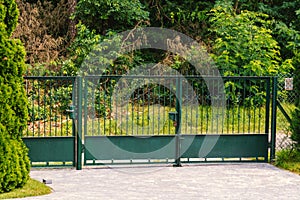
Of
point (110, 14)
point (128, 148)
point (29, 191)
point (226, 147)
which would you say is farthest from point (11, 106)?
point (110, 14)

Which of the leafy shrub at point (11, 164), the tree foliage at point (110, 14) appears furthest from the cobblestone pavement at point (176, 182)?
the tree foliage at point (110, 14)

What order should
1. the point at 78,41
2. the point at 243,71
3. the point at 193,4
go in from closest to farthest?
the point at 243,71
the point at 78,41
the point at 193,4

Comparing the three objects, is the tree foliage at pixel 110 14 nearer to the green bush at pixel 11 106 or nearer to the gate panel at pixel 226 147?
the gate panel at pixel 226 147

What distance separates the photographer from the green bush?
7.54 m

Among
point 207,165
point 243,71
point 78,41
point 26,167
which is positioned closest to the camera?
point 26,167

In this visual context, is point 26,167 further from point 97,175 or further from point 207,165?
point 207,165

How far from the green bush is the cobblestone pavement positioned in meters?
0.52

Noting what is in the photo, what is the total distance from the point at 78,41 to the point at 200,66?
3.60 metres

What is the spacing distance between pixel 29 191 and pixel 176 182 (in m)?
2.23

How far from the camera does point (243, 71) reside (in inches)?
616

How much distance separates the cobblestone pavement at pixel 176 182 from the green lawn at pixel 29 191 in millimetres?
156

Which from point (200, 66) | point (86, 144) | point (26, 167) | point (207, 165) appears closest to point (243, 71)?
point (200, 66)

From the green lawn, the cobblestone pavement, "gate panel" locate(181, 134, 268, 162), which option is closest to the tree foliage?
"gate panel" locate(181, 134, 268, 162)

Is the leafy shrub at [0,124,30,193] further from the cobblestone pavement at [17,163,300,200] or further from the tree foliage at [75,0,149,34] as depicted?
the tree foliage at [75,0,149,34]
